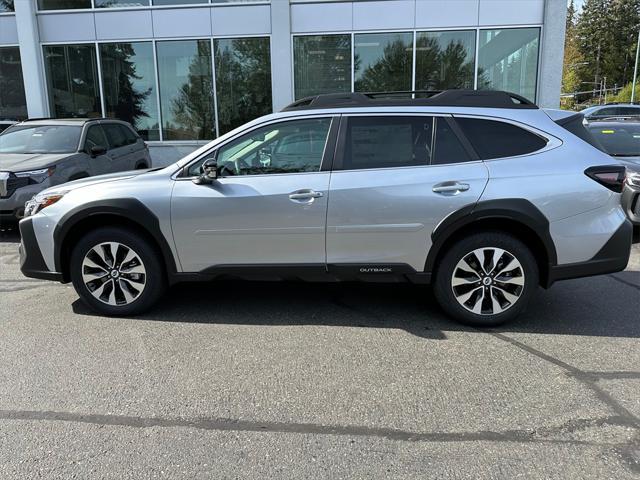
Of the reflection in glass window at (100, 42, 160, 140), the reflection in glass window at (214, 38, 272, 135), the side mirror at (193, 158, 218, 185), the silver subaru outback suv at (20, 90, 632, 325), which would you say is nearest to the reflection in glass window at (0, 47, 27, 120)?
the reflection in glass window at (100, 42, 160, 140)

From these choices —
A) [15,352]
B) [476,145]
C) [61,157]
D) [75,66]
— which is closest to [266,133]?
[476,145]

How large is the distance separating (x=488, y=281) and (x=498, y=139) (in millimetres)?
1167

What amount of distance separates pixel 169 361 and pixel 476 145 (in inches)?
116

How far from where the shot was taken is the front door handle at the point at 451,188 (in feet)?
13.6

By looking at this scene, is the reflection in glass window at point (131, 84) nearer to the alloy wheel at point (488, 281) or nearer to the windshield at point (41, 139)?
the windshield at point (41, 139)

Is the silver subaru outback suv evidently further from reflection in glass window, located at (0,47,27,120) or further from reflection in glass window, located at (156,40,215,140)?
reflection in glass window, located at (0,47,27,120)

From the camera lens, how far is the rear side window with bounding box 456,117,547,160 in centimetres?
424

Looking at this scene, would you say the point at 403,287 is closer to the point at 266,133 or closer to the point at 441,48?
the point at 266,133

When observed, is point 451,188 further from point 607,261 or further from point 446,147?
point 607,261

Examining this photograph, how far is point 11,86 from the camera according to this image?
51.2ft

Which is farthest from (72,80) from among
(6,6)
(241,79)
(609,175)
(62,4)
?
(609,175)

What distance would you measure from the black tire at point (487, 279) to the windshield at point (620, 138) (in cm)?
518

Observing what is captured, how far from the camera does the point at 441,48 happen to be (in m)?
13.8

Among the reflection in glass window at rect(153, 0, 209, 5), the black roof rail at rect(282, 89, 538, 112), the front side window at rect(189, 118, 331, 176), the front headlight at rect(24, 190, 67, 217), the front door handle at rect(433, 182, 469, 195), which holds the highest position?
the reflection in glass window at rect(153, 0, 209, 5)
